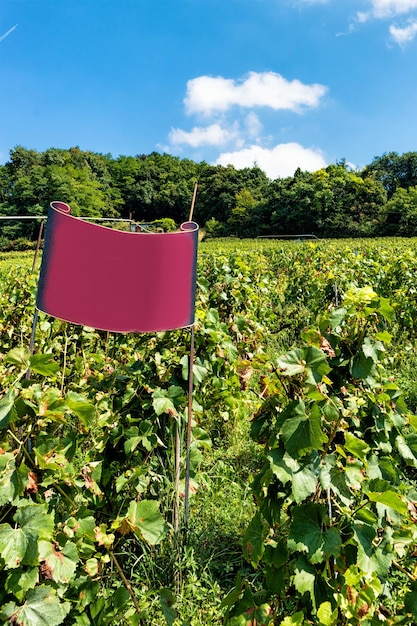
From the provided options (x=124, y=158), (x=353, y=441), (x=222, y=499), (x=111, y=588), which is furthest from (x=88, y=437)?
(x=124, y=158)

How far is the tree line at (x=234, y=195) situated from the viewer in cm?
4347

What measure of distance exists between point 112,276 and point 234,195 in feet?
190

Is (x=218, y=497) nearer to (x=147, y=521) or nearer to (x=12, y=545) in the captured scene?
(x=147, y=521)

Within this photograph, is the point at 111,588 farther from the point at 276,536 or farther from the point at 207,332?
the point at 207,332

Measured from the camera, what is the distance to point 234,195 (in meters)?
57.3

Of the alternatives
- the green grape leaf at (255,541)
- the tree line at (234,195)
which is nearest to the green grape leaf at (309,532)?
the green grape leaf at (255,541)

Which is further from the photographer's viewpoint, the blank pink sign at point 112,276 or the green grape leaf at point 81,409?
the blank pink sign at point 112,276

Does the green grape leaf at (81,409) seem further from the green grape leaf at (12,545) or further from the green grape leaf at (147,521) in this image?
the green grape leaf at (147,521)

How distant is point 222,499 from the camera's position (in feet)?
8.36

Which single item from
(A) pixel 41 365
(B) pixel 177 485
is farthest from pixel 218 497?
(A) pixel 41 365

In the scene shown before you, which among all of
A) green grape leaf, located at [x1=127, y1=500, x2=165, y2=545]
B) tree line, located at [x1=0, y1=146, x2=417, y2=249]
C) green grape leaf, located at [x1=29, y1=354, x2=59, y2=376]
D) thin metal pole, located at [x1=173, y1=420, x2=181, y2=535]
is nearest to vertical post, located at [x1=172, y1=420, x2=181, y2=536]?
thin metal pole, located at [x1=173, y1=420, x2=181, y2=535]

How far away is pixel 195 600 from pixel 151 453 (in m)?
0.65

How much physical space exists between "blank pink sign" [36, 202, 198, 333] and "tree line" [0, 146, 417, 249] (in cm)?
3494

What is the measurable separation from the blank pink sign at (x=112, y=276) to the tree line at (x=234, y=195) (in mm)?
34941
